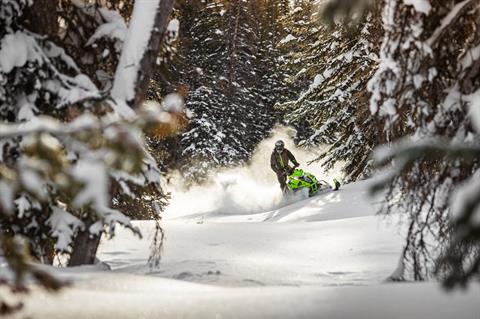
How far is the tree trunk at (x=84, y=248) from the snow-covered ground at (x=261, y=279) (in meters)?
0.28

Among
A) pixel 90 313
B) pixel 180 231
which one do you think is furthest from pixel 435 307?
pixel 180 231

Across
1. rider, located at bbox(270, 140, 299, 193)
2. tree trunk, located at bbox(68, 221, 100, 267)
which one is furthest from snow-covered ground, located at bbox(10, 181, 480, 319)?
rider, located at bbox(270, 140, 299, 193)

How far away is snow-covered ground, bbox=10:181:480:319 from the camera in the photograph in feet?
8.69

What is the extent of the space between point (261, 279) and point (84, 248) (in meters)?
1.84

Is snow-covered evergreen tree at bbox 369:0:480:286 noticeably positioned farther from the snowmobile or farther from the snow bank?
the snowmobile

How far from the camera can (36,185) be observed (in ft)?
5.56

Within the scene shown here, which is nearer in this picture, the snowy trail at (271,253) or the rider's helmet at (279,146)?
the snowy trail at (271,253)

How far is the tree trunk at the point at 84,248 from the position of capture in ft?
16.2

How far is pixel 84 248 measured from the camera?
16.3ft

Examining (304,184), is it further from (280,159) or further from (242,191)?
(242,191)

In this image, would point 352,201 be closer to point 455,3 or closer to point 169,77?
point 169,77

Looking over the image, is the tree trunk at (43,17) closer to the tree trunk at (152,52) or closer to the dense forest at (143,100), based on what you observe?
the dense forest at (143,100)

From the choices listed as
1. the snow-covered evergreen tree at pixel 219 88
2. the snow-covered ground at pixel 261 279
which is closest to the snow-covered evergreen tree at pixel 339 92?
the snow-covered ground at pixel 261 279

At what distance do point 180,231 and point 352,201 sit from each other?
489cm
